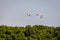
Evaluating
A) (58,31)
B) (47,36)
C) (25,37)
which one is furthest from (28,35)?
(58,31)

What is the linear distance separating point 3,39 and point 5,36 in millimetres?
101

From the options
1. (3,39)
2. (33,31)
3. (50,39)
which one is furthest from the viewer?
(33,31)

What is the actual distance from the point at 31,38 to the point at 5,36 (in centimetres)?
41

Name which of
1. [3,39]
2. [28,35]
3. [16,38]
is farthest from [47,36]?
[3,39]

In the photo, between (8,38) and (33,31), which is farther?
(33,31)

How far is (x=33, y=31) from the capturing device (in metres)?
3.26

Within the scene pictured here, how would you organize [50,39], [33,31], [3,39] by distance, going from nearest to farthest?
[3,39] → [50,39] → [33,31]

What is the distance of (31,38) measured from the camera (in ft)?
9.79

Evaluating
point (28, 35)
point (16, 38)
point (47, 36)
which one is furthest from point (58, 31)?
point (16, 38)

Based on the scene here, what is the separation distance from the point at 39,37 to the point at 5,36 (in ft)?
1.83

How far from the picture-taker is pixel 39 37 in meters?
3.08

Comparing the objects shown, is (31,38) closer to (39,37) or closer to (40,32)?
(39,37)

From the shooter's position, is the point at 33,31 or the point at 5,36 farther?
the point at 33,31

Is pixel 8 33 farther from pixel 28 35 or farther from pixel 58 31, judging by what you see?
pixel 58 31
